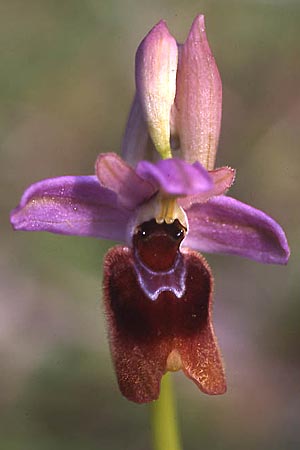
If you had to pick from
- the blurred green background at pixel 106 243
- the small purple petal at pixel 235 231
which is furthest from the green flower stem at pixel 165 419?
the blurred green background at pixel 106 243

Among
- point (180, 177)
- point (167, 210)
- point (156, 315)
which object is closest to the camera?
point (180, 177)

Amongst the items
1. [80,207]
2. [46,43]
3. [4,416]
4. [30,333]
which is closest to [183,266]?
[80,207]

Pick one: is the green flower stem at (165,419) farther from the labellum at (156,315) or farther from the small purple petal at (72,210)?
the small purple petal at (72,210)

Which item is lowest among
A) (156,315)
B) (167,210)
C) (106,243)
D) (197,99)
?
(156,315)

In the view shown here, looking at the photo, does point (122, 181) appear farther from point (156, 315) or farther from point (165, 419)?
point (165, 419)

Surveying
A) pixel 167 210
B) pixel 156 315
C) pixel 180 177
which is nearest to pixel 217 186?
pixel 167 210

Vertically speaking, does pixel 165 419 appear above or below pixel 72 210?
below

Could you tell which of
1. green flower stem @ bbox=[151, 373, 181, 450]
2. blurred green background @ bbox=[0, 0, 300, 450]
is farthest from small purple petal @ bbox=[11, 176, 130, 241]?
blurred green background @ bbox=[0, 0, 300, 450]
